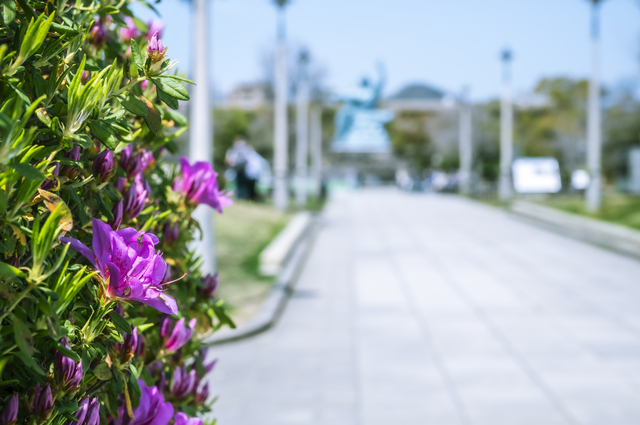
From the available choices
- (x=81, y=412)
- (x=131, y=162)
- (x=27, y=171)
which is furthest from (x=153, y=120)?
(x=81, y=412)

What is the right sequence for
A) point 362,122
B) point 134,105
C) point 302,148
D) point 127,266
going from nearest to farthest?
point 127,266, point 134,105, point 302,148, point 362,122

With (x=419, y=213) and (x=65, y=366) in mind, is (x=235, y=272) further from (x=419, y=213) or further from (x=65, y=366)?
(x=419, y=213)

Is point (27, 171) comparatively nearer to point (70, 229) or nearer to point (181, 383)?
point (70, 229)

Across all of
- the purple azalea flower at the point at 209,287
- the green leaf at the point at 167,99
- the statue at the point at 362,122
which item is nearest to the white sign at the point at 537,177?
the statue at the point at 362,122

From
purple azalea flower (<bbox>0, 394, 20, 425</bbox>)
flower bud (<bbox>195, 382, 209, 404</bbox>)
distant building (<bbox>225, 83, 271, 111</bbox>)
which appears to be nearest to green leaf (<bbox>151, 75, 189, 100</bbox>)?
purple azalea flower (<bbox>0, 394, 20, 425</bbox>)

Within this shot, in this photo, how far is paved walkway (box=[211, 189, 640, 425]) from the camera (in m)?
5.15

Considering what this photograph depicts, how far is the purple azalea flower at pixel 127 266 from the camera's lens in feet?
4.23

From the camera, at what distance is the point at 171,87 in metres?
1.38

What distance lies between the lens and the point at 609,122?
3469 centimetres

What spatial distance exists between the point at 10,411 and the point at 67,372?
12 centimetres

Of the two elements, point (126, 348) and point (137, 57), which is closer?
point (137, 57)

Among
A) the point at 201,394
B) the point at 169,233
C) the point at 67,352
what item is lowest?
the point at 201,394

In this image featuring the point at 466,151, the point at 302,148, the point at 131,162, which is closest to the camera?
the point at 131,162

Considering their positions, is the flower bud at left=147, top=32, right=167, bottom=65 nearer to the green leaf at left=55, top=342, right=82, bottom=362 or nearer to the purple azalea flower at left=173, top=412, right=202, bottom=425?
the green leaf at left=55, top=342, right=82, bottom=362
